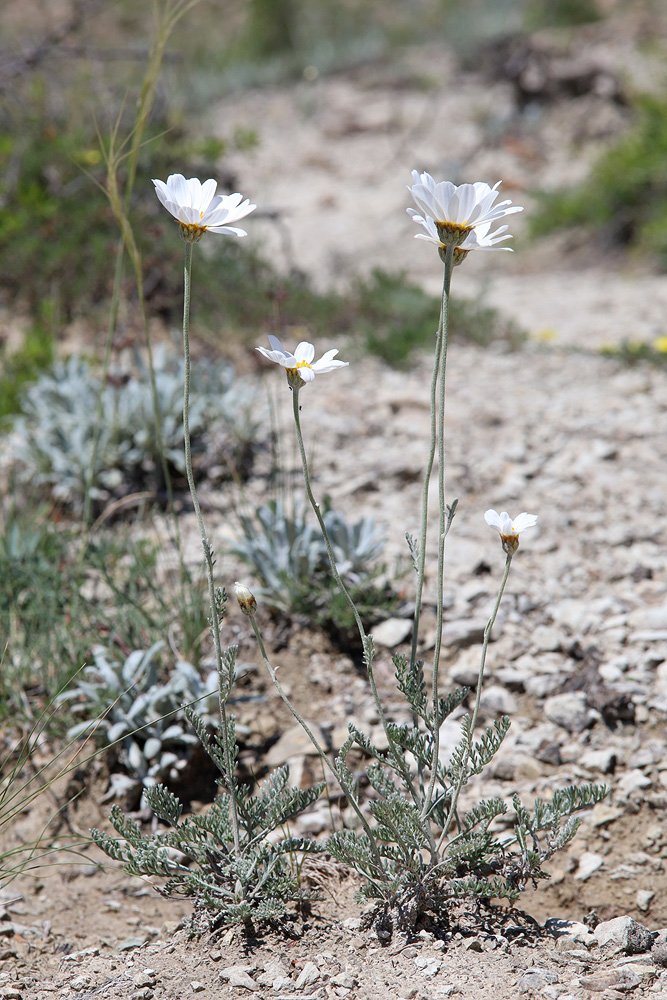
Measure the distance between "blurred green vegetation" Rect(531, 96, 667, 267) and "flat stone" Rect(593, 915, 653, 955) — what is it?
4723mm

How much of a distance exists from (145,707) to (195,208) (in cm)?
127

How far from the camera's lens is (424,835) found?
155cm

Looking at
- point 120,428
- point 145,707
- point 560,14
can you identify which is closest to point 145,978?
point 145,707

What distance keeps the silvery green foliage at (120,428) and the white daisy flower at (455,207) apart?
5.92 ft

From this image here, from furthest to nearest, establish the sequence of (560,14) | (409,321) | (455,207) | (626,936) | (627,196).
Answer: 1. (560,14)
2. (627,196)
3. (409,321)
4. (626,936)
5. (455,207)

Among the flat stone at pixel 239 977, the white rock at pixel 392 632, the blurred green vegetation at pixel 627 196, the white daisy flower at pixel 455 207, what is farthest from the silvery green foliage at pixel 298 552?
the blurred green vegetation at pixel 627 196

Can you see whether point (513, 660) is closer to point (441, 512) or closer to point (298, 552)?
point (298, 552)

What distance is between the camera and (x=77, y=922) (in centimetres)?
180

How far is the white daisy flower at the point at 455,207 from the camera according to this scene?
1.30 metres

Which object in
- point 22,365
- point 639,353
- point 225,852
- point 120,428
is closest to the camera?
point 225,852

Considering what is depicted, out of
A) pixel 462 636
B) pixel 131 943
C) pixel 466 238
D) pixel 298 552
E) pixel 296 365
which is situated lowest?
pixel 131 943

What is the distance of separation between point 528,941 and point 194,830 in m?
0.69

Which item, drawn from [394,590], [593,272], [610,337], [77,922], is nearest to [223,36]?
[593,272]

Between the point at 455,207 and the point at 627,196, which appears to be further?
the point at 627,196
